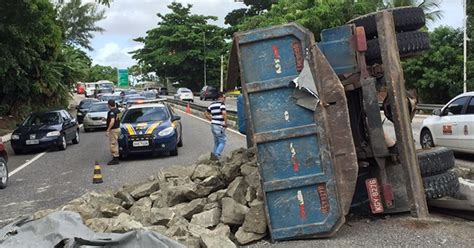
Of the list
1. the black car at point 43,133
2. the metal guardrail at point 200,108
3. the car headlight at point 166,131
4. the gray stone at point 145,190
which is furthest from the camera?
the metal guardrail at point 200,108

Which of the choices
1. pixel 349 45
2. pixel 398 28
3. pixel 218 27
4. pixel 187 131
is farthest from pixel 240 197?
pixel 218 27

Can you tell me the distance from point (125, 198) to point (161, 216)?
147 cm

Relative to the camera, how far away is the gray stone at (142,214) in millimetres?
6079

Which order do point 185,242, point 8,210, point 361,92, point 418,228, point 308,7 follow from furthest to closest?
1. point 308,7
2. point 8,210
3. point 361,92
4. point 418,228
5. point 185,242

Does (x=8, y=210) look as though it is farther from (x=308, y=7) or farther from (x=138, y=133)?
(x=308, y=7)

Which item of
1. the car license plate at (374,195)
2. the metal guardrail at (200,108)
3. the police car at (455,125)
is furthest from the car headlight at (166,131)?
the metal guardrail at (200,108)

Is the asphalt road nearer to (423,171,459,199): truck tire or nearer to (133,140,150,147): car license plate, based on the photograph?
(133,140,150,147): car license plate

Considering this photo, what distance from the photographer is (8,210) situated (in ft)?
29.0

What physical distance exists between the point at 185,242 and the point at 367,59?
9.33ft

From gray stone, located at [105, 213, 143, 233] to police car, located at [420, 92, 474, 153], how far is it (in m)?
8.62

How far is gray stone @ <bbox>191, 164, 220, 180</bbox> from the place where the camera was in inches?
285

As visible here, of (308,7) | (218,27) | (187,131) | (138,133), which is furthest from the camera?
(218,27)

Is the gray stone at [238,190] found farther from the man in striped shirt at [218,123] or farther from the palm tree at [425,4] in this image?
the palm tree at [425,4]

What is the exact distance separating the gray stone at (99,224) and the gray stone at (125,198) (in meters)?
1.29
